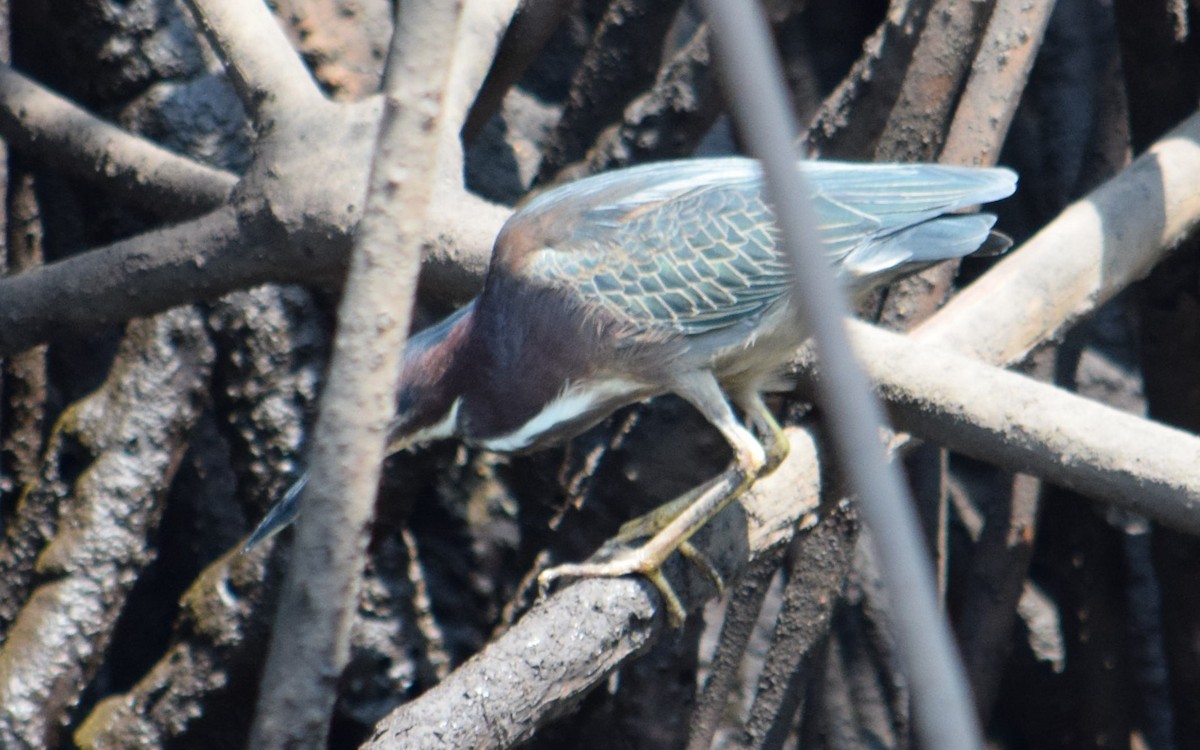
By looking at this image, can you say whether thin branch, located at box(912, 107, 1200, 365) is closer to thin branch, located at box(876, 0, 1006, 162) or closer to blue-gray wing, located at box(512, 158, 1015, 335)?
blue-gray wing, located at box(512, 158, 1015, 335)

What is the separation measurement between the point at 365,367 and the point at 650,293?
2.93 feet

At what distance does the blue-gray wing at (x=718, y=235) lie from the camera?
178 centimetres

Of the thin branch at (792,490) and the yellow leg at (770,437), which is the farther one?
the yellow leg at (770,437)

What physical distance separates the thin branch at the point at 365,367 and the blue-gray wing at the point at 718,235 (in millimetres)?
794

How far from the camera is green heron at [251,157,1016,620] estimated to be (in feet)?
5.84

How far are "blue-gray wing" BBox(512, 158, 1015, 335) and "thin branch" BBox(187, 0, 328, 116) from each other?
0.43 metres

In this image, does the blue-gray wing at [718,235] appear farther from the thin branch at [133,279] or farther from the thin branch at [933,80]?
the thin branch at [133,279]

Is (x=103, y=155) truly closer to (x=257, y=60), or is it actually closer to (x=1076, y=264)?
(x=257, y=60)

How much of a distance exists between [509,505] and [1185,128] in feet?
4.98

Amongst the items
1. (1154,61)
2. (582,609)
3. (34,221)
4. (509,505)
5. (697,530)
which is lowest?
(582,609)

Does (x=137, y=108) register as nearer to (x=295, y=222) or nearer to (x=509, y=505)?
(x=295, y=222)

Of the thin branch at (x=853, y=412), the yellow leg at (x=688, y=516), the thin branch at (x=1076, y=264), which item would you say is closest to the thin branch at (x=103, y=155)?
the yellow leg at (x=688, y=516)

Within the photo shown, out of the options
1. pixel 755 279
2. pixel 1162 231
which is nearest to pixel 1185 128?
pixel 1162 231

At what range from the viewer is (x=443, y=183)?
75.6 inches
